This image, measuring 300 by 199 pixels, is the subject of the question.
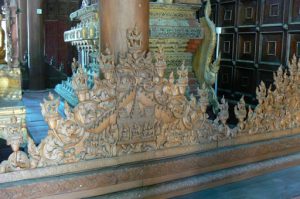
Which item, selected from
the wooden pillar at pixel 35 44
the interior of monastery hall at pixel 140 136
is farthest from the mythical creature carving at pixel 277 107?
the wooden pillar at pixel 35 44

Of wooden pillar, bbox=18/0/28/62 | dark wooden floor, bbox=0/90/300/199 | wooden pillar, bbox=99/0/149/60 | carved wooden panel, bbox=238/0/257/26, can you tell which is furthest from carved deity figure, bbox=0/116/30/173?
wooden pillar, bbox=18/0/28/62

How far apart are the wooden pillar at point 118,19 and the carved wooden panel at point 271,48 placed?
1.97 m

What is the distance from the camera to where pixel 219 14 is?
12.3ft

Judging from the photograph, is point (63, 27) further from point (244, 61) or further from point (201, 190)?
point (201, 190)

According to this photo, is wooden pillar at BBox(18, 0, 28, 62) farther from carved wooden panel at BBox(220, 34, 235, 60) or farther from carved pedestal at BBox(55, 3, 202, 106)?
carved wooden panel at BBox(220, 34, 235, 60)

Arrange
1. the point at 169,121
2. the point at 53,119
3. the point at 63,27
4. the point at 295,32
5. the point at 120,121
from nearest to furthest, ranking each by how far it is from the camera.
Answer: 1. the point at 53,119
2. the point at 120,121
3. the point at 169,121
4. the point at 295,32
5. the point at 63,27

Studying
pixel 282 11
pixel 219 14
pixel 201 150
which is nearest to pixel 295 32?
pixel 282 11

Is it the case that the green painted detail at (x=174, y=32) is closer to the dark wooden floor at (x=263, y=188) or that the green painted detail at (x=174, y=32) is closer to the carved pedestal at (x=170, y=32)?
the carved pedestal at (x=170, y=32)

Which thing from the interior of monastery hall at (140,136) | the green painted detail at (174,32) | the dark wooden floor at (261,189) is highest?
the green painted detail at (174,32)

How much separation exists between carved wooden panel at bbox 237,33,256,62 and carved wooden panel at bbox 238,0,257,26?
124 millimetres

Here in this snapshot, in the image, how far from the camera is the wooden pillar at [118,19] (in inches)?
54.3

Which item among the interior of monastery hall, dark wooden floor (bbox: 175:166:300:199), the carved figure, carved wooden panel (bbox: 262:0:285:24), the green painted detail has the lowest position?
dark wooden floor (bbox: 175:166:300:199)

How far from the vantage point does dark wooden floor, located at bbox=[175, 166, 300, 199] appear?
141 cm

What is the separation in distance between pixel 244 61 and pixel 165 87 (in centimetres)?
223
